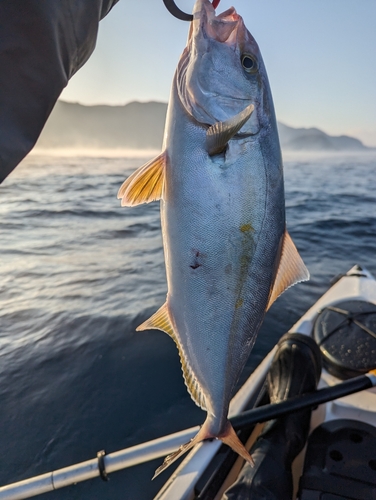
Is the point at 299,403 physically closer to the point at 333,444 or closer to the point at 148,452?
the point at 333,444

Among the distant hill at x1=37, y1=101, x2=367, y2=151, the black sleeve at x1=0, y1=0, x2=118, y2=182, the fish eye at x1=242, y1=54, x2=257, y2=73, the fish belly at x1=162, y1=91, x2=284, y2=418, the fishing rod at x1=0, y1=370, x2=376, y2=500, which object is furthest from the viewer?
the distant hill at x1=37, y1=101, x2=367, y2=151

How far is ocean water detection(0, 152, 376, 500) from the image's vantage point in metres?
4.24

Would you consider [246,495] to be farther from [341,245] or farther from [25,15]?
[341,245]

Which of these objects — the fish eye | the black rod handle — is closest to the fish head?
the fish eye

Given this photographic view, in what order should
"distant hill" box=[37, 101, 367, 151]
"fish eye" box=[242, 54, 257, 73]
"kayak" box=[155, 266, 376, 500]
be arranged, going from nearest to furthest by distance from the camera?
"fish eye" box=[242, 54, 257, 73] < "kayak" box=[155, 266, 376, 500] < "distant hill" box=[37, 101, 367, 151]

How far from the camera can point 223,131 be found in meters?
1.38

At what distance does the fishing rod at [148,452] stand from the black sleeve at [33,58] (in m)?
2.59

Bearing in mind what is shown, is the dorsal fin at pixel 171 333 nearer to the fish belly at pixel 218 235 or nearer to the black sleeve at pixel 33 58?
the fish belly at pixel 218 235

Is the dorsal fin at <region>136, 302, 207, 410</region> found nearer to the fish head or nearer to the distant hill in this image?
the fish head

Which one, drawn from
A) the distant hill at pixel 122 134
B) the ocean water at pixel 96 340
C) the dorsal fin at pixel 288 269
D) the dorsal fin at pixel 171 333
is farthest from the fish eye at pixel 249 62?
the distant hill at pixel 122 134

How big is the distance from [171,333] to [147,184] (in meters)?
0.68

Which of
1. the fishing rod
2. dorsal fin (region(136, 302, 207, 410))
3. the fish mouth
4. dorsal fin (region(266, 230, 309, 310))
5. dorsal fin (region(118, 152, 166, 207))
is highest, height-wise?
the fish mouth

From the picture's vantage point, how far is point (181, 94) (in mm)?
1533

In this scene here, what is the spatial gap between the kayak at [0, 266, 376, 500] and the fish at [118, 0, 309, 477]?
1.66 meters
